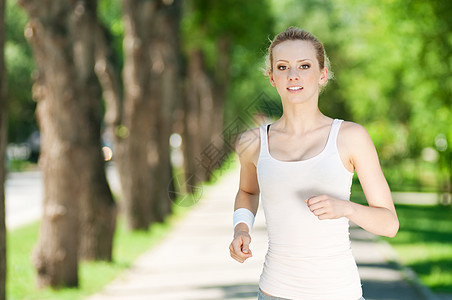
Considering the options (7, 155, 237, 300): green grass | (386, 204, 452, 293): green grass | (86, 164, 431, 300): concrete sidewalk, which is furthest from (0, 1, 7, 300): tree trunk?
(386, 204, 452, 293): green grass

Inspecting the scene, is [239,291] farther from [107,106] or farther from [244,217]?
[107,106]

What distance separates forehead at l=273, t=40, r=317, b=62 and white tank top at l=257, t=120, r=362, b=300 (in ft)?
1.09

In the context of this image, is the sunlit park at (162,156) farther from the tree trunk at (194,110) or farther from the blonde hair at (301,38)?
the blonde hair at (301,38)

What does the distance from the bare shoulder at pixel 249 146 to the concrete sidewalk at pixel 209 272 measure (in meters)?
6.11

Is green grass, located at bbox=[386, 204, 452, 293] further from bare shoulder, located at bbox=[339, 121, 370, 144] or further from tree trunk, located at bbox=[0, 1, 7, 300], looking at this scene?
bare shoulder, located at bbox=[339, 121, 370, 144]

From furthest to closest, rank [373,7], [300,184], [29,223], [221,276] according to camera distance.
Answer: [373,7]
[29,223]
[221,276]
[300,184]

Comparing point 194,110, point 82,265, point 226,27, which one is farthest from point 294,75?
point 194,110

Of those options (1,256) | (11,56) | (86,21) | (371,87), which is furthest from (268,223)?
(11,56)

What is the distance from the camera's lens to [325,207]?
281cm

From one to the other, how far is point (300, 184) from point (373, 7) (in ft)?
80.7

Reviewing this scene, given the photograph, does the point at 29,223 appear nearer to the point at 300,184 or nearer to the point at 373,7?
the point at 373,7

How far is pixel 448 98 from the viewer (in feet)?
67.2

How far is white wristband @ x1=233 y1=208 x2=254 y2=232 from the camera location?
3.32 m

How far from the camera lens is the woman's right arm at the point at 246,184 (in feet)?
10.3
